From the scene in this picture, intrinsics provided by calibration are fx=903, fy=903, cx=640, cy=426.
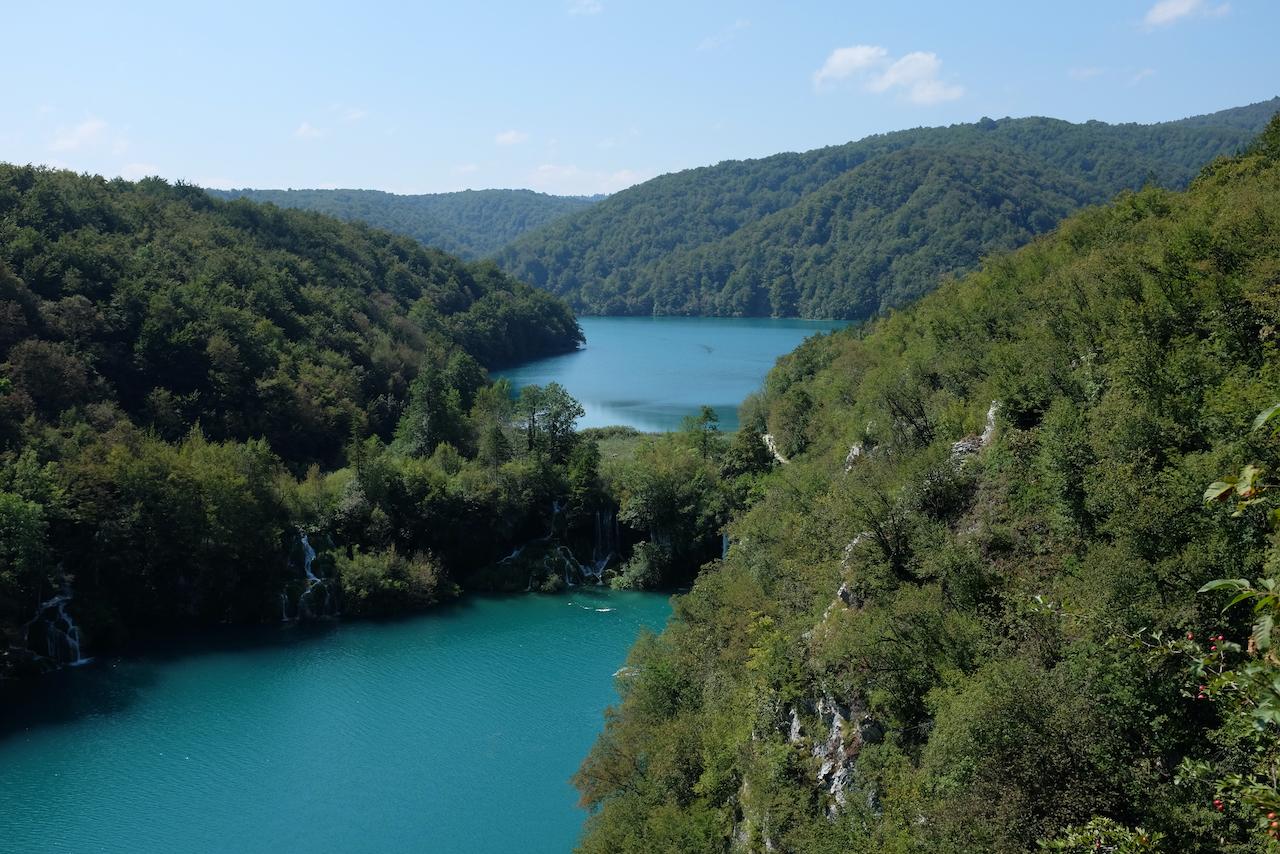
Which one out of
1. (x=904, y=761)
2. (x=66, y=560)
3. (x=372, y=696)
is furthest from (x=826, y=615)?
(x=66, y=560)

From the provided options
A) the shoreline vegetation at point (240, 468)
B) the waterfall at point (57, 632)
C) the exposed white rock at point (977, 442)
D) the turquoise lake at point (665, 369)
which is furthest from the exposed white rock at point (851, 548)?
the turquoise lake at point (665, 369)

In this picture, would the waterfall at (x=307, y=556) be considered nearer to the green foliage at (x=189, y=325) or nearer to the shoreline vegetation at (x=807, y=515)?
the shoreline vegetation at (x=807, y=515)

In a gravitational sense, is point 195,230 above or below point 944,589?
above

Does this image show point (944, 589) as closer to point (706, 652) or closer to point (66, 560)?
point (706, 652)

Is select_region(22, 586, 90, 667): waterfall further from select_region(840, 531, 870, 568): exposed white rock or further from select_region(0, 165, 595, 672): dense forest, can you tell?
select_region(840, 531, 870, 568): exposed white rock

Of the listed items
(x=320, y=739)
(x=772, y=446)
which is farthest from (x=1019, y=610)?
(x=772, y=446)
